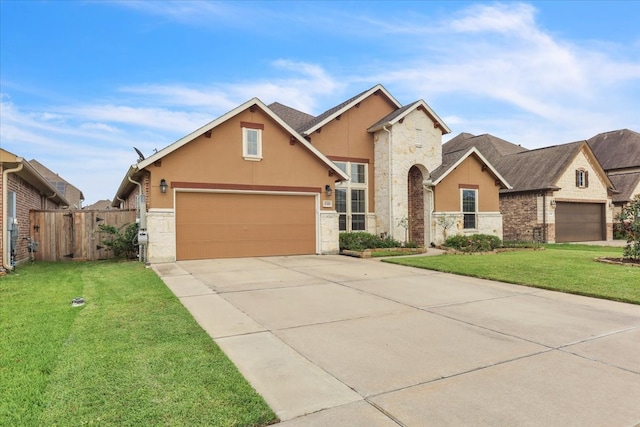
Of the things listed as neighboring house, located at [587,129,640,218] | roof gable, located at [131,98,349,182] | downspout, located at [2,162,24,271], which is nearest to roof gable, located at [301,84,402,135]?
roof gable, located at [131,98,349,182]

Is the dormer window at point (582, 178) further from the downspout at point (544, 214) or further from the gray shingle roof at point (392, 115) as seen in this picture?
the gray shingle roof at point (392, 115)

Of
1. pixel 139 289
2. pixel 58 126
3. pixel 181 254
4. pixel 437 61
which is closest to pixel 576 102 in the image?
pixel 437 61

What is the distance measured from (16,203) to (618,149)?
4308cm

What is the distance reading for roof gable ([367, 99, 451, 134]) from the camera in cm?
1706

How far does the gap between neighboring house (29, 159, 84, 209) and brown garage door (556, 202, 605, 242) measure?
156 ft

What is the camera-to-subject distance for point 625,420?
9.01 feet

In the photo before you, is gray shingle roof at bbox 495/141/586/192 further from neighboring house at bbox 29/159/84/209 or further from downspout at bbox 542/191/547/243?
neighboring house at bbox 29/159/84/209

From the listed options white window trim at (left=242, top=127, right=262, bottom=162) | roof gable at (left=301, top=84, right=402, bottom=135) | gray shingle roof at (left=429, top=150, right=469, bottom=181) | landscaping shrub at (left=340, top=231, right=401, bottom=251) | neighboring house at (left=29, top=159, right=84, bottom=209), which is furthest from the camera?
neighboring house at (left=29, top=159, right=84, bottom=209)

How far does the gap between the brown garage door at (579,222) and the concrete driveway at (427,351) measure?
60.8 ft

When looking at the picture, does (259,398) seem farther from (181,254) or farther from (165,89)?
(165,89)

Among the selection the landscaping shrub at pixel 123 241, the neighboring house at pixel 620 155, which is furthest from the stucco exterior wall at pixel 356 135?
the neighboring house at pixel 620 155

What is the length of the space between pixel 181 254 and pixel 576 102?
19.2 meters

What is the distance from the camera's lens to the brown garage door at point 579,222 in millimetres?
23241

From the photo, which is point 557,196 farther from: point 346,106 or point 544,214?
point 346,106
